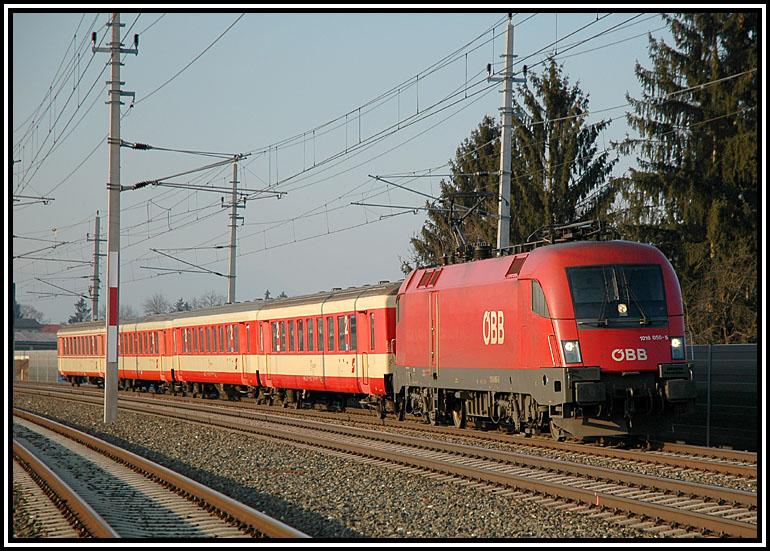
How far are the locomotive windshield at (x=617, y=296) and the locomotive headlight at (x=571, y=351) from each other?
0.37 meters

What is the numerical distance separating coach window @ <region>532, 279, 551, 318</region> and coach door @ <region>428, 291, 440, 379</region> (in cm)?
445

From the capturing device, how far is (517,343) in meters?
18.1

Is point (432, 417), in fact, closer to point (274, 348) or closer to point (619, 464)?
point (619, 464)

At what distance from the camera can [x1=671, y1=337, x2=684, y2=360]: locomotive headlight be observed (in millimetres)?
17016

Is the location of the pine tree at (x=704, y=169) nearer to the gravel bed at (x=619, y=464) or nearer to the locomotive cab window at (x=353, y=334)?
the locomotive cab window at (x=353, y=334)

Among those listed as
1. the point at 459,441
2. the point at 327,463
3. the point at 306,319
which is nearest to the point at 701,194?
the point at 306,319

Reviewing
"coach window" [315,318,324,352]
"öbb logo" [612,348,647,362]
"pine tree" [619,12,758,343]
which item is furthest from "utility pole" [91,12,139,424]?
"pine tree" [619,12,758,343]

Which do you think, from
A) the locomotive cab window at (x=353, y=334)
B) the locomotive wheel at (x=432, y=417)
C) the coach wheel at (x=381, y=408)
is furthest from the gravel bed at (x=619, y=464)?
the locomotive cab window at (x=353, y=334)

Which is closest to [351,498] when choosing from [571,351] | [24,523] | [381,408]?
[24,523]

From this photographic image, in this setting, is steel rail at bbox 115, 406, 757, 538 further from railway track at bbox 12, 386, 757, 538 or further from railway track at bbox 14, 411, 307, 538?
railway track at bbox 14, 411, 307, 538

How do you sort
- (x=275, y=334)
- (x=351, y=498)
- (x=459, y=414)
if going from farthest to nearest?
(x=275, y=334) < (x=459, y=414) < (x=351, y=498)

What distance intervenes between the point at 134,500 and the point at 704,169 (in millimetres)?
25360
